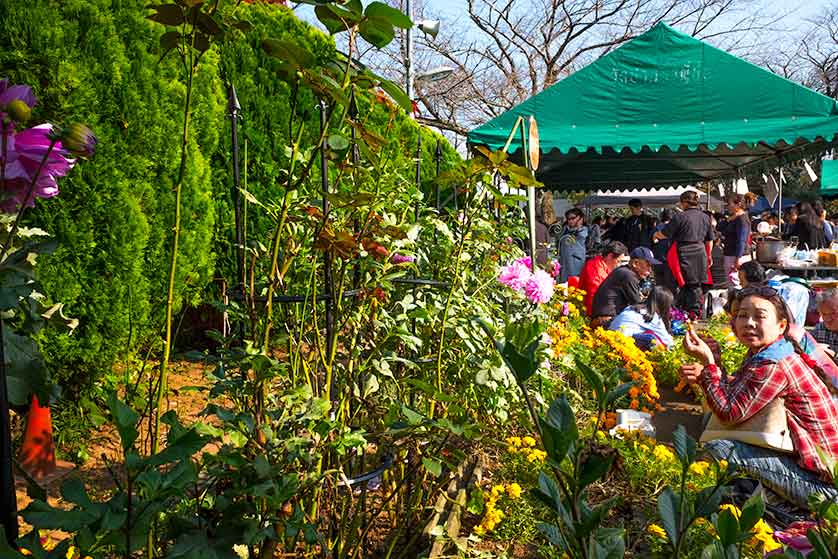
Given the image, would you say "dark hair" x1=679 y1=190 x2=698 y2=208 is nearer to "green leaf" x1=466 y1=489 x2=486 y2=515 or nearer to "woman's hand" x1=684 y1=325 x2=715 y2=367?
"woman's hand" x1=684 y1=325 x2=715 y2=367

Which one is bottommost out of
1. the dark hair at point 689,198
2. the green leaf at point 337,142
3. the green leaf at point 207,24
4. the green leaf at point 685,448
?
the green leaf at point 685,448

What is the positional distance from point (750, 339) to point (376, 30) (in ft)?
7.17

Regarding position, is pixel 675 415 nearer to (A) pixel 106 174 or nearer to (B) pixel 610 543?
(A) pixel 106 174

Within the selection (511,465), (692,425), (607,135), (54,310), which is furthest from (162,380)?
(607,135)

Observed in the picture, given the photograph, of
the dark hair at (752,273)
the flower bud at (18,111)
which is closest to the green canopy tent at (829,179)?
the dark hair at (752,273)

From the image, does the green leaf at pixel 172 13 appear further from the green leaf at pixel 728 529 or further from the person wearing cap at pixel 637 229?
the person wearing cap at pixel 637 229

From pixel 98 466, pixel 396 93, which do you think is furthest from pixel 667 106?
pixel 396 93

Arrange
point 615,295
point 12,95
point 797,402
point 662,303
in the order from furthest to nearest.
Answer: point 662,303 < point 615,295 < point 797,402 < point 12,95

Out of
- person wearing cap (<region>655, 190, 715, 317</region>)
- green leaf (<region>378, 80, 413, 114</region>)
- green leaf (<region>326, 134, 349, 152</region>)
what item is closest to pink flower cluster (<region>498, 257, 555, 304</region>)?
green leaf (<region>326, 134, 349, 152</region>)

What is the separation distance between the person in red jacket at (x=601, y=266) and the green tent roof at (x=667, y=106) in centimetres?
103

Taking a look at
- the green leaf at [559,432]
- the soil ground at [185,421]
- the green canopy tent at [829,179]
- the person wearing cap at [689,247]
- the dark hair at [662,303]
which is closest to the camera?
the green leaf at [559,432]

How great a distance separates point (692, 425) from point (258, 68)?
3499mm

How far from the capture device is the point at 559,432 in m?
0.58

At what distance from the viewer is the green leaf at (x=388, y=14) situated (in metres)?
1.03
